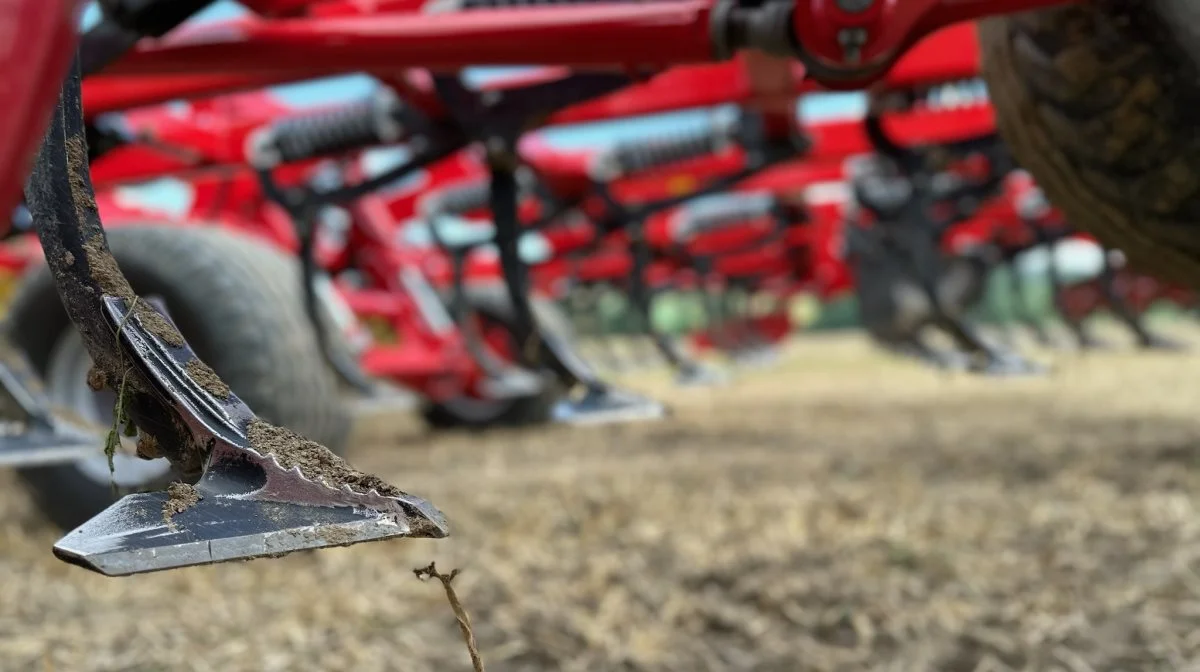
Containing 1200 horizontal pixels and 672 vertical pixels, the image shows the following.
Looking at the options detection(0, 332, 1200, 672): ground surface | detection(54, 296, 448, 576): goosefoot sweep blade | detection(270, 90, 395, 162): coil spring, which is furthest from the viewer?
detection(270, 90, 395, 162): coil spring

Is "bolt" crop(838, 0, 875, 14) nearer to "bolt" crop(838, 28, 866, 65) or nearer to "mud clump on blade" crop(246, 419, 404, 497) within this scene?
"bolt" crop(838, 28, 866, 65)

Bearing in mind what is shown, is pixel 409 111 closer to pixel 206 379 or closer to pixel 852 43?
pixel 852 43

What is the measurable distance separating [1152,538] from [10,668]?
1.66m

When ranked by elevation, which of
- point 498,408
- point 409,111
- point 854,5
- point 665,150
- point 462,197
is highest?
point 854,5

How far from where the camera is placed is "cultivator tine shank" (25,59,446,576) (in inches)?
23.1

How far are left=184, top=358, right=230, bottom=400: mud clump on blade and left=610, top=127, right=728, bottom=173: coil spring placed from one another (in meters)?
2.71

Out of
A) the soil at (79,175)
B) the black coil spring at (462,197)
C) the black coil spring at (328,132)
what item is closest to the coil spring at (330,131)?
the black coil spring at (328,132)

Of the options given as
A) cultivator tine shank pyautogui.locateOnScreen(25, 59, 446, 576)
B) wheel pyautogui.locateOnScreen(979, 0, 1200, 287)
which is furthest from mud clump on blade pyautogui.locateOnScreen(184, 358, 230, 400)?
wheel pyautogui.locateOnScreen(979, 0, 1200, 287)

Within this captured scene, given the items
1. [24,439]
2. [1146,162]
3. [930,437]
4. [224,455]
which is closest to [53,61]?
[224,455]

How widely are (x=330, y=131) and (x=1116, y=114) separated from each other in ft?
6.22

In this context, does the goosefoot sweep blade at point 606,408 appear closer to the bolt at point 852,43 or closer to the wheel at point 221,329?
the wheel at point 221,329

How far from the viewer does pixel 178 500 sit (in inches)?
23.8

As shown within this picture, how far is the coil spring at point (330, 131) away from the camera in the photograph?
2.38 m

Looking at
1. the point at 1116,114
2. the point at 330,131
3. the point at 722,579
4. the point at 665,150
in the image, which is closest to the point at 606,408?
the point at 722,579
